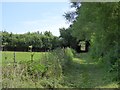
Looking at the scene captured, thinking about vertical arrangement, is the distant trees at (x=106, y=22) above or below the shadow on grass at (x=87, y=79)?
above

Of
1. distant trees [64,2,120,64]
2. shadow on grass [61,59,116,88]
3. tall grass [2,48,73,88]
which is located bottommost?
shadow on grass [61,59,116,88]

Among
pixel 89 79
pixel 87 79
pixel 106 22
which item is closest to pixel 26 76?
pixel 106 22

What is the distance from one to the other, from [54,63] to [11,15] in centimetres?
229

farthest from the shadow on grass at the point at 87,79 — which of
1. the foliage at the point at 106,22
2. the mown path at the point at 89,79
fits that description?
the foliage at the point at 106,22

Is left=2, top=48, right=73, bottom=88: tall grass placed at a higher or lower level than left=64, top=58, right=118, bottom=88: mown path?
higher

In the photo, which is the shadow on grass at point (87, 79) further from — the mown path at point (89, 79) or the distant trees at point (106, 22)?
the distant trees at point (106, 22)

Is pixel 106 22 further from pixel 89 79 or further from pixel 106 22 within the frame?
pixel 89 79

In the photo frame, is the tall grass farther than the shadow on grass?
No

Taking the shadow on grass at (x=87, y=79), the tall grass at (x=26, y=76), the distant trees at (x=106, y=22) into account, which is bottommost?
the shadow on grass at (x=87, y=79)

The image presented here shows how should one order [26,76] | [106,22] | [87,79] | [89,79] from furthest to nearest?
[89,79]
[87,79]
[106,22]
[26,76]

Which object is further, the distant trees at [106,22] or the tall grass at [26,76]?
the distant trees at [106,22]

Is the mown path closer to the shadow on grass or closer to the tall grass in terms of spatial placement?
the shadow on grass

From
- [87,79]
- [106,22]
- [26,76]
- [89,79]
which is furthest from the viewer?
[89,79]

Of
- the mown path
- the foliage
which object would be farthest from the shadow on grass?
the foliage
